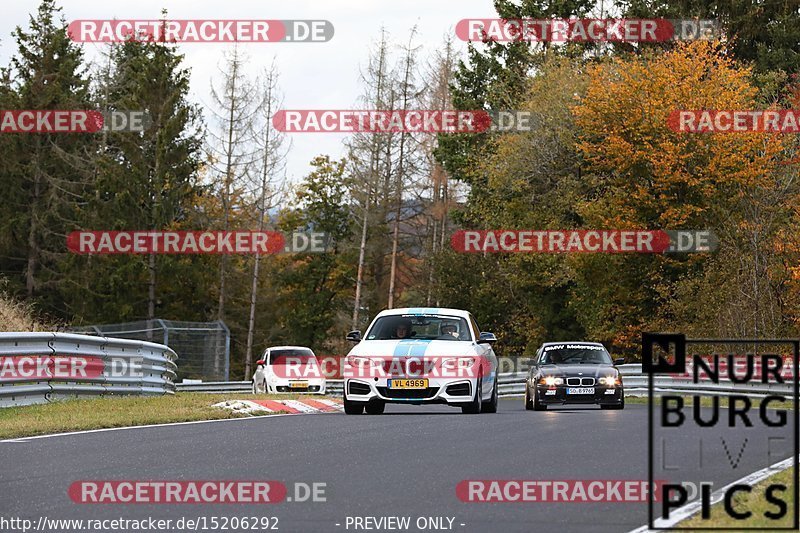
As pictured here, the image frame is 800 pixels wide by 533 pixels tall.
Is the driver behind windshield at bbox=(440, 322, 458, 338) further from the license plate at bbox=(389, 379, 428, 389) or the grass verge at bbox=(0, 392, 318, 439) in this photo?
the grass verge at bbox=(0, 392, 318, 439)

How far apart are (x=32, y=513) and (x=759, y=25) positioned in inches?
2393

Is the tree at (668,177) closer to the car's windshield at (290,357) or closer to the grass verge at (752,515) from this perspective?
the car's windshield at (290,357)

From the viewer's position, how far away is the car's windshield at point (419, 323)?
20.6 m

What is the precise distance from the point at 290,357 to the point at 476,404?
15.7 meters

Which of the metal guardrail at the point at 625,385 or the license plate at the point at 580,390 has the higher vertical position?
the license plate at the point at 580,390

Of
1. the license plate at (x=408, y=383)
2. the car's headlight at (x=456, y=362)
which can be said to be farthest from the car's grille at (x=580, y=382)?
the license plate at (x=408, y=383)

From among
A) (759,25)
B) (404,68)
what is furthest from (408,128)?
(759,25)

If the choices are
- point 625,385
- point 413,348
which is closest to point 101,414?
point 413,348

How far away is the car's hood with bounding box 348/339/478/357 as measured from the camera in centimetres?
1959

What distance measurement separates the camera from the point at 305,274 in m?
76.4

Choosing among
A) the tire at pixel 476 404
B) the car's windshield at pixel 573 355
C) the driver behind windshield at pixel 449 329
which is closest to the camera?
the tire at pixel 476 404

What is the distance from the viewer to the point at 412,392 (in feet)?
63.5

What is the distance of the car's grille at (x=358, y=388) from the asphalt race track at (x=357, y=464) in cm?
120

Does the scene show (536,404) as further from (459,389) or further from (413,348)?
(413,348)
